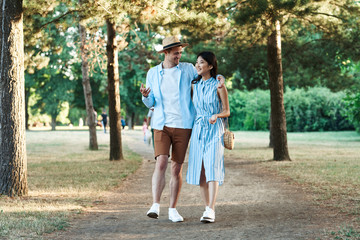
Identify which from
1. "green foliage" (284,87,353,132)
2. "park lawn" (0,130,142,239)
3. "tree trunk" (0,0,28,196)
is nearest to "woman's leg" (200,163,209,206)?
"park lawn" (0,130,142,239)

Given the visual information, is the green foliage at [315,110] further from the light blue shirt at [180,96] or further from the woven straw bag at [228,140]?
the woven straw bag at [228,140]

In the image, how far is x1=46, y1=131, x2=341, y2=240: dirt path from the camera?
191 inches

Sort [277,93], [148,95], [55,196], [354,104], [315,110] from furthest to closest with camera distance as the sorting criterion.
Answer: [315,110], [354,104], [277,93], [55,196], [148,95]

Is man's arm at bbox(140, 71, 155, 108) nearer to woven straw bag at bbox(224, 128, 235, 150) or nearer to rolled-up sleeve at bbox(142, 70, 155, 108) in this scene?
rolled-up sleeve at bbox(142, 70, 155, 108)

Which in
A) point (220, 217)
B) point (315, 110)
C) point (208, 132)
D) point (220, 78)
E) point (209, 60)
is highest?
point (315, 110)

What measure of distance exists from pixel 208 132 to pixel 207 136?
0.05 m

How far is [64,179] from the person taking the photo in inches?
374

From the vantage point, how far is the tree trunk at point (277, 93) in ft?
42.4

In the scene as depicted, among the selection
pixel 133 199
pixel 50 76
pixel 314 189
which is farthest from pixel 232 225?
pixel 50 76

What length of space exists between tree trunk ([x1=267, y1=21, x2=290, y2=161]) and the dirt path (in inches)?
182

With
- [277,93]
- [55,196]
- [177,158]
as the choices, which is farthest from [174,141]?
[277,93]

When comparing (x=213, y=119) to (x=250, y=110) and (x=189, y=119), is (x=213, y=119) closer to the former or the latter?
(x=189, y=119)

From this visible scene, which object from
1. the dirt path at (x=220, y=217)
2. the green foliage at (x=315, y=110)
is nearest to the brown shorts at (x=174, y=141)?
the dirt path at (x=220, y=217)

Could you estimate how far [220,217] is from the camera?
570cm
